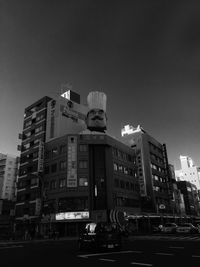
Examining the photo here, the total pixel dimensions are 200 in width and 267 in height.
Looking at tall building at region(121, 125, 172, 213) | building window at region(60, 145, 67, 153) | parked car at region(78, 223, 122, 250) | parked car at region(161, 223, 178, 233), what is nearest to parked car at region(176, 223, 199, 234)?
parked car at region(161, 223, 178, 233)

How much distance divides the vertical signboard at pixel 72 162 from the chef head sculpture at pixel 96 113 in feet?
29.4

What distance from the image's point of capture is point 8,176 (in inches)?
4466

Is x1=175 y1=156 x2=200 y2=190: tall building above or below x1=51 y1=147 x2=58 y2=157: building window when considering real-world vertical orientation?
above

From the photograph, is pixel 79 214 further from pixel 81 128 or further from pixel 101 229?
pixel 101 229

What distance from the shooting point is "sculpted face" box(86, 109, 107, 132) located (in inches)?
2628

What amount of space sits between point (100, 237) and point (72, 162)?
42082mm

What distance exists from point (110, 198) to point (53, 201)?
12743 millimetres

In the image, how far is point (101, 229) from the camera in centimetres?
1584

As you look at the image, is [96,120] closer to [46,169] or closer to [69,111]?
[69,111]

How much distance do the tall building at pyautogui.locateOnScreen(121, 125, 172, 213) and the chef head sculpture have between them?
13.1 metres

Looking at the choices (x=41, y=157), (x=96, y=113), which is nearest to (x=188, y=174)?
(x=96, y=113)

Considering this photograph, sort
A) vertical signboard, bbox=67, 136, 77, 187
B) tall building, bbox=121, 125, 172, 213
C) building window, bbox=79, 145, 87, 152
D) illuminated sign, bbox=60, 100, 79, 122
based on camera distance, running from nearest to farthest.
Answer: vertical signboard, bbox=67, 136, 77, 187 < building window, bbox=79, 145, 87, 152 < tall building, bbox=121, 125, 172, 213 < illuminated sign, bbox=60, 100, 79, 122

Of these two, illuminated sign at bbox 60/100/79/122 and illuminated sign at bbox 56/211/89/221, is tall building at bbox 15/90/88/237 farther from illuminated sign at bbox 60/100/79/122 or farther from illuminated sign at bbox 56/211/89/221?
illuminated sign at bbox 56/211/89/221

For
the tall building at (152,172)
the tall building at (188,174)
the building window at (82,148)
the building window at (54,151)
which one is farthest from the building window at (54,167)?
the tall building at (188,174)
